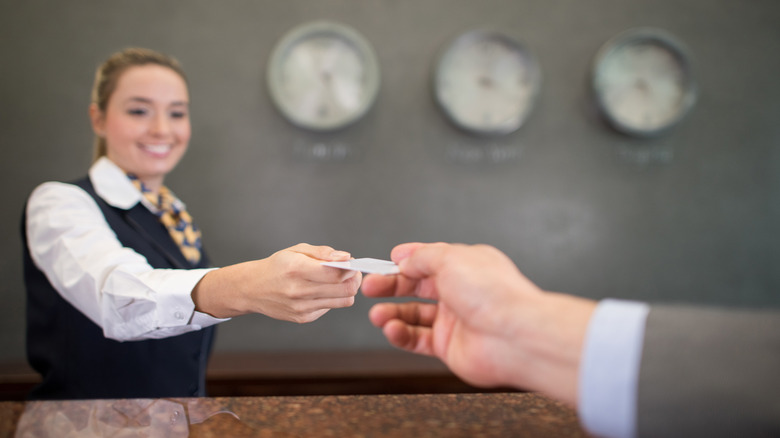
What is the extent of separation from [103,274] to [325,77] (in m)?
1.80

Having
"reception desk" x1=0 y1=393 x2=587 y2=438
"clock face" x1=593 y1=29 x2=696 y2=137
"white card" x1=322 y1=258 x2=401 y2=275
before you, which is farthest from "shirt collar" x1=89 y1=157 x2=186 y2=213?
"clock face" x1=593 y1=29 x2=696 y2=137

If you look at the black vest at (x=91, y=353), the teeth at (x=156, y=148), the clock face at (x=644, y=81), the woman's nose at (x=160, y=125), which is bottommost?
the black vest at (x=91, y=353)

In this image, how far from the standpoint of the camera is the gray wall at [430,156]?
2.79 m

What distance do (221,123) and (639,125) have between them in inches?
91.8

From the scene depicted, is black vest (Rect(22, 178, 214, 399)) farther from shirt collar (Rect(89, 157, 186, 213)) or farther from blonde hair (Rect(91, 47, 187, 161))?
blonde hair (Rect(91, 47, 187, 161))

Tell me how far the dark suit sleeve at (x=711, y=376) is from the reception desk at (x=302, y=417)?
218mm

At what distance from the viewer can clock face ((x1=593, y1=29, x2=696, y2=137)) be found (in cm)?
305

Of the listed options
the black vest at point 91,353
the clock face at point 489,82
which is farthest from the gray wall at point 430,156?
the black vest at point 91,353

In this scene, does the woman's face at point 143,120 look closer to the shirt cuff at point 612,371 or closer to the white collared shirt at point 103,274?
the white collared shirt at point 103,274

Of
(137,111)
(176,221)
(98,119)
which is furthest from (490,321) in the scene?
(98,119)

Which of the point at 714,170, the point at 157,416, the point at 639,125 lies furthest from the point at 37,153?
the point at 714,170

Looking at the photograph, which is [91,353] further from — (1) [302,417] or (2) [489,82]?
(2) [489,82]

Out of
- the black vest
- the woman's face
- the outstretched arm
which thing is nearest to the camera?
the outstretched arm

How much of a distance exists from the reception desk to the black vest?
65 cm
